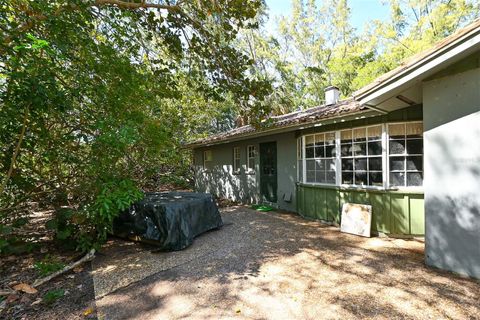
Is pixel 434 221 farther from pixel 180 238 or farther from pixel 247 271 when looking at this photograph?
pixel 180 238

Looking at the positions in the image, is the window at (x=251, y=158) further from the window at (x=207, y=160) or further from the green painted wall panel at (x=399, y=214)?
the green painted wall panel at (x=399, y=214)

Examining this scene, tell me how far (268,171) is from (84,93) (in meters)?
6.23

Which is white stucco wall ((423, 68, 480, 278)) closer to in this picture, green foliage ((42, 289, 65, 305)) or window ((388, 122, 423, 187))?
window ((388, 122, 423, 187))

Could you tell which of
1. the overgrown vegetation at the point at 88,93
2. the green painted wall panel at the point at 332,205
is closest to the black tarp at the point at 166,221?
the overgrown vegetation at the point at 88,93

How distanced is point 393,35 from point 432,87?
53.0 feet

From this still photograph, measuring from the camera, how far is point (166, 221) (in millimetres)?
4621

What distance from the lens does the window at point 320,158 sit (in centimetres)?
622

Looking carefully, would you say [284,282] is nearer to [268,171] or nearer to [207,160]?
[268,171]

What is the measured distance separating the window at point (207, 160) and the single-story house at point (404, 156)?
142 inches

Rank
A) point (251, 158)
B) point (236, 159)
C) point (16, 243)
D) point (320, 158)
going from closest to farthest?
point (16, 243) → point (320, 158) → point (251, 158) → point (236, 159)

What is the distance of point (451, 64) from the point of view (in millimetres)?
3477

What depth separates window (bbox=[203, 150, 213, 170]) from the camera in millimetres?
12516

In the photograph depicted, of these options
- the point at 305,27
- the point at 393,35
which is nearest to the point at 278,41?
the point at 305,27

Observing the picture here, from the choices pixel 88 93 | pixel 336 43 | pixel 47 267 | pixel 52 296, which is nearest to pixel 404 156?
pixel 88 93
